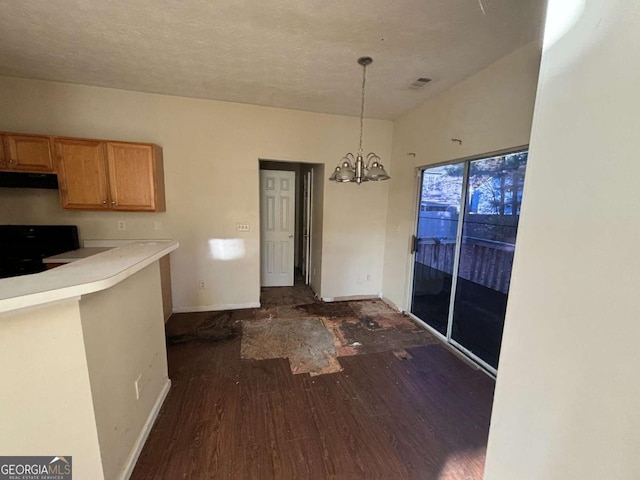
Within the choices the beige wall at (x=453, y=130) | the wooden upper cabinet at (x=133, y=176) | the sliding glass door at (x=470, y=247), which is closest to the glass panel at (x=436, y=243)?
the sliding glass door at (x=470, y=247)

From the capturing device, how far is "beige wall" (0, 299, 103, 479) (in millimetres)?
1069

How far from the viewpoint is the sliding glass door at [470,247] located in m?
2.35

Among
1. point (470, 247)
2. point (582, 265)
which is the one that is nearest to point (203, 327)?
point (470, 247)

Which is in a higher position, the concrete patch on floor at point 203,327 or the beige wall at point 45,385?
the beige wall at point 45,385

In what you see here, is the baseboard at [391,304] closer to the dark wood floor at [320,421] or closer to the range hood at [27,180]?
the dark wood floor at [320,421]

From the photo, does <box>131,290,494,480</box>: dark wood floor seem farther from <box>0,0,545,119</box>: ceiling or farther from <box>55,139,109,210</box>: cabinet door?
<box>0,0,545,119</box>: ceiling

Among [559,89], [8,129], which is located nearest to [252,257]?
[8,129]

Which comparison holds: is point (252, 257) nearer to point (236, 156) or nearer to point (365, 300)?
point (236, 156)

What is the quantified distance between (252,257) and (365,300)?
6.46 ft

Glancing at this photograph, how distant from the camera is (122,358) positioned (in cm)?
148

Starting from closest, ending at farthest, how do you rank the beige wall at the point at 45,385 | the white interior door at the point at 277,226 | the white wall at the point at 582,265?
the white wall at the point at 582,265 → the beige wall at the point at 45,385 → the white interior door at the point at 277,226

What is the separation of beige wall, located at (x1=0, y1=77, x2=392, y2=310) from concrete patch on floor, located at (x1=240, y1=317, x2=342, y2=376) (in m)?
0.75

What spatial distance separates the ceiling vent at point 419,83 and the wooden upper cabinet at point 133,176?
122 inches

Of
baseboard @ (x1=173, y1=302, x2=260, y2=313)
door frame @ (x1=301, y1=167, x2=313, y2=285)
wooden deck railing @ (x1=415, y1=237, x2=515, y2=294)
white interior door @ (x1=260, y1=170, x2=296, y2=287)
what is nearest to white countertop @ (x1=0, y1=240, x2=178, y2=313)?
baseboard @ (x1=173, y1=302, x2=260, y2=313)
